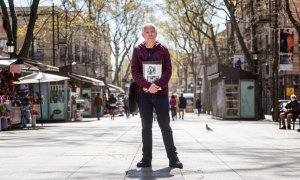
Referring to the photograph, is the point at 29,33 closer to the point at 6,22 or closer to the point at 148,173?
the point at 6,22

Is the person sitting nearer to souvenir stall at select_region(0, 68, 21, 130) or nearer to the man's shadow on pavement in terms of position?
souvenir stall at select_region(0, 68, 21, 130)

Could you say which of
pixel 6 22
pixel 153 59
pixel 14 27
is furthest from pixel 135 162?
pixel 14 27

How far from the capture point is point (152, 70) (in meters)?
7.42

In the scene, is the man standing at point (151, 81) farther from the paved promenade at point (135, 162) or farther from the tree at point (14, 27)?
the tree at point (14, 27)

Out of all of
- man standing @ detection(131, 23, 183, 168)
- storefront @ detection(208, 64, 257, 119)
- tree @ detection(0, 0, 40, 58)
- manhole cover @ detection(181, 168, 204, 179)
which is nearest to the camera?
manhole cover @ detection(181, 168, 204, 179)

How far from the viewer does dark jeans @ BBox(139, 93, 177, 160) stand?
7.46m

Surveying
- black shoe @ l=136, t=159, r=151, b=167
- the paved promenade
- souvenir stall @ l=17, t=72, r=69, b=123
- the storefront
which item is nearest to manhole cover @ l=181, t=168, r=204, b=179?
the paved promenade

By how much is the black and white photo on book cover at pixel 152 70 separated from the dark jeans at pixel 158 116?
225 millimetres

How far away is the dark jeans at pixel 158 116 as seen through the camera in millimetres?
7457

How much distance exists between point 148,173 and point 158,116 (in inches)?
35.7

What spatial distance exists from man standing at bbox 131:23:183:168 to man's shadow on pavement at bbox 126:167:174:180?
0.28m

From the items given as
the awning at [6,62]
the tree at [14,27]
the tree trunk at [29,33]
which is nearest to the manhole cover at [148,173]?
the awning at [6,62]

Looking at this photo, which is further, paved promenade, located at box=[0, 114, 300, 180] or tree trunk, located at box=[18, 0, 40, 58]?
tree trunk, located at box=[18, 0, 40, 58]

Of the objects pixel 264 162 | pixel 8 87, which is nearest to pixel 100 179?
pixel 264 162
